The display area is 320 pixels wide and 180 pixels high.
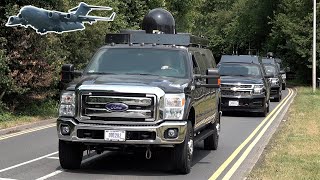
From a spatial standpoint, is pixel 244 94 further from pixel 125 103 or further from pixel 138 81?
pixel 125 103

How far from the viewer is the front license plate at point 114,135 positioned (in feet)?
28.8

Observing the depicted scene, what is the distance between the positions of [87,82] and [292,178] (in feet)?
11.5

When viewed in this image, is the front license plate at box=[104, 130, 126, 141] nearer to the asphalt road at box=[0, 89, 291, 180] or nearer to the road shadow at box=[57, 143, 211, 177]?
the asphalt road at box=[0, 89, 291, 180]

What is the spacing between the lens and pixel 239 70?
2236cm

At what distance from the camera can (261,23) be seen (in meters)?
65.4

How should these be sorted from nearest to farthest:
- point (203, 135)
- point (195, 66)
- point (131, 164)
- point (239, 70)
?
1. point (131, 164)
2. point (195, 66)
3. point (203, 135)
4. point (239, 70)

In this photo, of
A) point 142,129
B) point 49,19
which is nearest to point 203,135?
point 142,129

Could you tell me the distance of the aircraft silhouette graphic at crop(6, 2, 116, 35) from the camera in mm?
17062

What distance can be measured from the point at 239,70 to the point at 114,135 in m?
14.2

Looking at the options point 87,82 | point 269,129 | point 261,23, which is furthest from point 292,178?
point 261,23

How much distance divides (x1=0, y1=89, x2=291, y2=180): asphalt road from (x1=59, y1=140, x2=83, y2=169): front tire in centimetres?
14

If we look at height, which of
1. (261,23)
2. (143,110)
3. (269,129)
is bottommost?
(269,129)

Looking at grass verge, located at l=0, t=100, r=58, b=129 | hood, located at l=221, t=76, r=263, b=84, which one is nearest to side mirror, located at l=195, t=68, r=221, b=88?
grass verge, located at l=0, t=100, r=58, b=129

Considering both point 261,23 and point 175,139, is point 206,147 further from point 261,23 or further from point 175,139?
point 261,23
